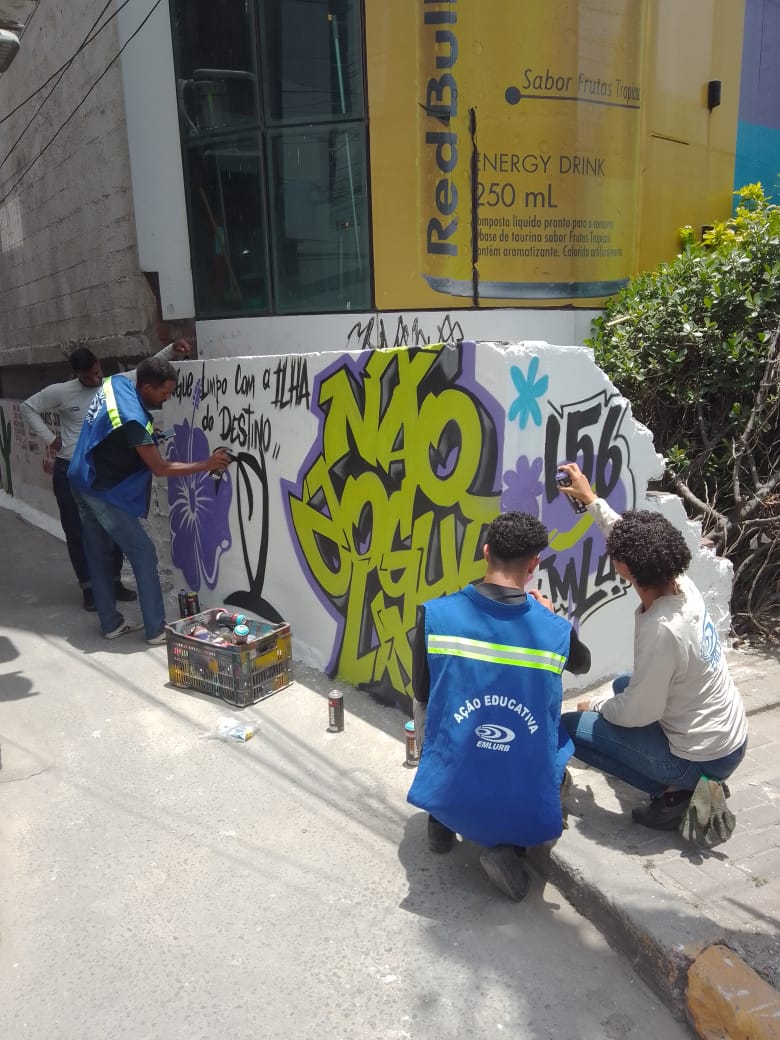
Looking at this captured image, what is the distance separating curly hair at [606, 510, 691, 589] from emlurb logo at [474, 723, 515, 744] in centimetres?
71

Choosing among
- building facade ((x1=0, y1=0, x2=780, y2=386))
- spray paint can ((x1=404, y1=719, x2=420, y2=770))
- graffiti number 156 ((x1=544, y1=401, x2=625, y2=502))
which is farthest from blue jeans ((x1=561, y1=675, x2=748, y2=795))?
building facade ((x1=0, y1=0, x2=780, y2=386))

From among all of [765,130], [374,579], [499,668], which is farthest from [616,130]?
[499,668]

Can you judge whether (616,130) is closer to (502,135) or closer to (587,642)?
(502,135)

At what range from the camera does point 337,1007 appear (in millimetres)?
2385

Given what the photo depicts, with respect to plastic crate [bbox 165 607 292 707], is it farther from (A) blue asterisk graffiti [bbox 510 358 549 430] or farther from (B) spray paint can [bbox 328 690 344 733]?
(A) blue asterisk graffiti [bbox 510 358 549 430]

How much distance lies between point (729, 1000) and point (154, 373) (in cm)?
439

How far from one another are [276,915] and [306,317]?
5.34 metres

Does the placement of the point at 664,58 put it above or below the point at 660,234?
above

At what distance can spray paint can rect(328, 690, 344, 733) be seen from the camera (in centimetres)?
405

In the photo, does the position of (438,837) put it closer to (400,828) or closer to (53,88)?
(400,828)

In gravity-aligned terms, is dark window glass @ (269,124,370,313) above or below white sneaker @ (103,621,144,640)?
above

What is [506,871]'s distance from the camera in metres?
2.78

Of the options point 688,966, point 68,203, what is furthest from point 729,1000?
point 68,203

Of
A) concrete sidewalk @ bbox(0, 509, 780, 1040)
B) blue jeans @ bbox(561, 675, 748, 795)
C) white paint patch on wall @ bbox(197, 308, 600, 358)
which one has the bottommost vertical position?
concrete sidewalk @ bbox(0, 509, 780, 1040)
